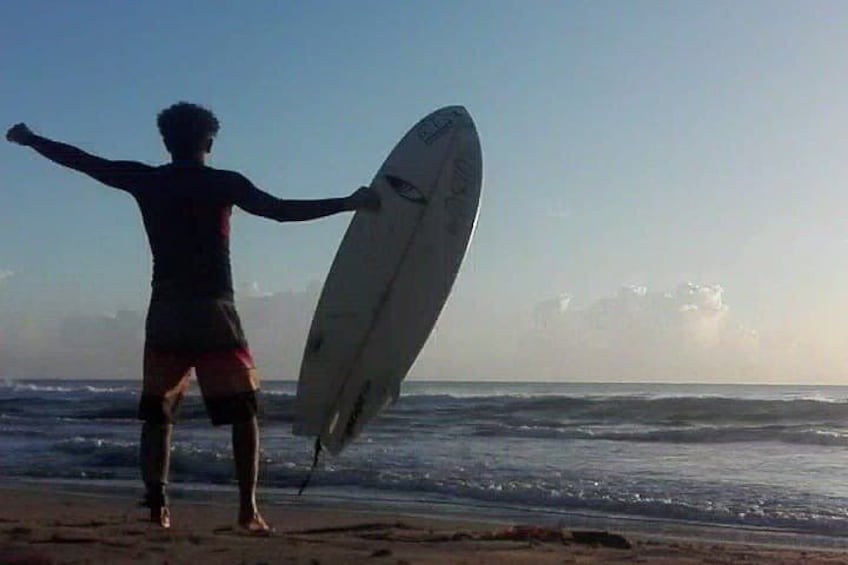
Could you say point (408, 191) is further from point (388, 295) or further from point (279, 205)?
point (279, 205)

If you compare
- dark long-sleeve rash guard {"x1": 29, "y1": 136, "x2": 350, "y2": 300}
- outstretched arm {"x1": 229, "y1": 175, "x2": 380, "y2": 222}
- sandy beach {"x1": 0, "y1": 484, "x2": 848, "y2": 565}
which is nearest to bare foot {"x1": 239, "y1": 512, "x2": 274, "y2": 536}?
sandy beach {"x1": 0, "y1": 484, "x2": 848, "y2": 565}

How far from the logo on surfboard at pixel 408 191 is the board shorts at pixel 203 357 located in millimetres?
1240

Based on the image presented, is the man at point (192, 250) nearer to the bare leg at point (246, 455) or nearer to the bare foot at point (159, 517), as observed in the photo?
the bare leg at point (246, 455)

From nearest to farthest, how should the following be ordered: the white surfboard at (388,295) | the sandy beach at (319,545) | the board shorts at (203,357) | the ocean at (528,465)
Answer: the sandy beach at (319,545), the board shorts at (203,357), the white surfboard at (388,295), the ocean at (528,465)

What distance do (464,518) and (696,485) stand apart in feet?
9.91

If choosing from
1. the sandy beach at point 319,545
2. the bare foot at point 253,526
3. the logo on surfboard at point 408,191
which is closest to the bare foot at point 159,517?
the sandy beach at point 319,545

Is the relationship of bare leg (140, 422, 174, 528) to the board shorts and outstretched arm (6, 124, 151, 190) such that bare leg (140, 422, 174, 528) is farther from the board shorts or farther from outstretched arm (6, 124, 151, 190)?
outstretched arm (6, 124, 151, 190)

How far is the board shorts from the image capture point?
3359 millimetres

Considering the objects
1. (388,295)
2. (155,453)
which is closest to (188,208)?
(155,453)

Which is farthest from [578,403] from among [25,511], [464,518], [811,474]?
[25,511]

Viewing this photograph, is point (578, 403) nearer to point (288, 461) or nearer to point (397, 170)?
point (288, 461)

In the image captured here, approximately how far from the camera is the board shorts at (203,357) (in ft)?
11.0

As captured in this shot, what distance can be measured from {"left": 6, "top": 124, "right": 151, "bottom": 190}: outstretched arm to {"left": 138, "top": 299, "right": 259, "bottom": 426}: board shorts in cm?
42

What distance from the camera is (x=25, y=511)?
6.04 m
